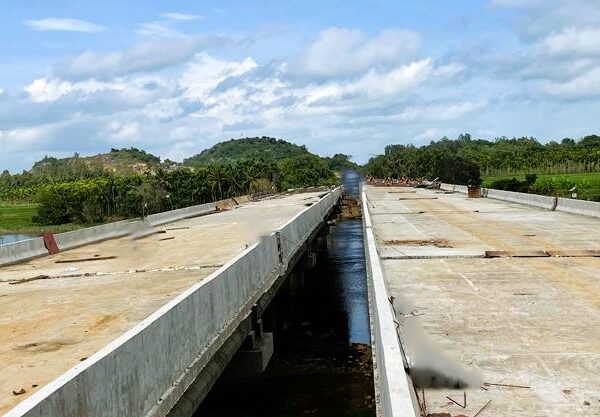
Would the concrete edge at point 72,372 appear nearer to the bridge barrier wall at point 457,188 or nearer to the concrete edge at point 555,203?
the concrete edge at point 555,203

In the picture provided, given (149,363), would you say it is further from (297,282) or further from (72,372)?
(297,282)

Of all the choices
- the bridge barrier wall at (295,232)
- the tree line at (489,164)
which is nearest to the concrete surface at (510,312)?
the bridge barrier wall at (295,232)

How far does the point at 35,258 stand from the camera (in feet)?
80.4

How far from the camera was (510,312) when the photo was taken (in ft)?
39.5

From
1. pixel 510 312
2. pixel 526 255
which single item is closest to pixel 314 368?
pixel 526 255

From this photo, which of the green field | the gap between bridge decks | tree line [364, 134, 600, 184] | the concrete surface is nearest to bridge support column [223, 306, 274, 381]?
the concrete surface

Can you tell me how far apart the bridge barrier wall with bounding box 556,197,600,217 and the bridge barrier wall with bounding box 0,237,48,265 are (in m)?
23.2

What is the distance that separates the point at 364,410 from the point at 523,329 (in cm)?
747

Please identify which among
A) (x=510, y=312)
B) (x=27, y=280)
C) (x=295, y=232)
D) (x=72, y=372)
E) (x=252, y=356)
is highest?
(x=72, y=372)

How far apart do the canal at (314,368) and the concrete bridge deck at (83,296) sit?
3.43m

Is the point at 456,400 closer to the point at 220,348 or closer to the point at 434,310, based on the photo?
the point at 434,310

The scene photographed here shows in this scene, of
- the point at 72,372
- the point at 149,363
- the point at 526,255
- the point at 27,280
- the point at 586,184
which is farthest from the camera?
the point at 586,184

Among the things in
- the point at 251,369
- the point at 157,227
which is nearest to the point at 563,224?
the point at 251,369

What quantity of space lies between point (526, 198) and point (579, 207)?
34.3ft
